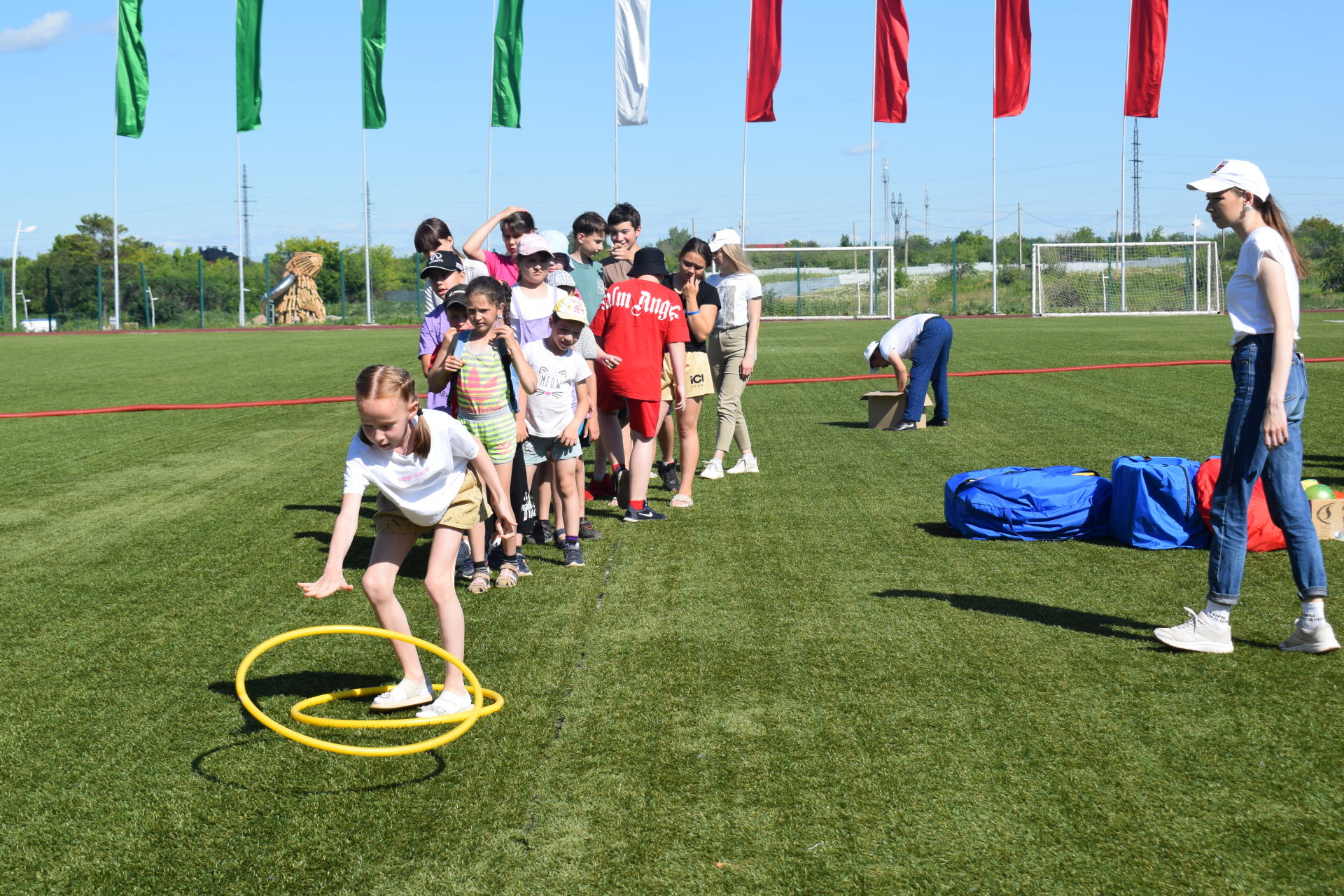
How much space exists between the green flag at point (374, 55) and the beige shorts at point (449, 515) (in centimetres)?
3741

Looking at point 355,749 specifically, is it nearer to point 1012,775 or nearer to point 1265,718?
point 1012,775

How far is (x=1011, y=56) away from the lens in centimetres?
3753

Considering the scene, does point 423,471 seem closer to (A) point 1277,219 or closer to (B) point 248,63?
(A) point 1277,219

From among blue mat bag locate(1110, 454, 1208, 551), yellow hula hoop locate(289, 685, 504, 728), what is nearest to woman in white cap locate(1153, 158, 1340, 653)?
blue mat bag locate(1110, 454, 1208, 551)

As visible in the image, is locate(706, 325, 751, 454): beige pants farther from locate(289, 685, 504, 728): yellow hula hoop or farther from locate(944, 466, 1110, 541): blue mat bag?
locate(289, 685, 504, 728): yellow hula hoop

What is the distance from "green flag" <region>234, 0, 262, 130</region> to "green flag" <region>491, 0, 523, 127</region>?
8.32 meters

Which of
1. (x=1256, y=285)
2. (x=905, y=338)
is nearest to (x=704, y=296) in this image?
(x=905, y=338)

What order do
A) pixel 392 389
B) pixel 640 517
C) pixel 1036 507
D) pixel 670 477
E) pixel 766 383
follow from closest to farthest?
pixel 392 389
pixel 1036 507
pixel 640 517
pixel 670 477
pixel 766 383

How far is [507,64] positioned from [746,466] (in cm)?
3051

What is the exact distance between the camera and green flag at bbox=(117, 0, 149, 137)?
38.5m

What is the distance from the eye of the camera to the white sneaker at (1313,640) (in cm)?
464

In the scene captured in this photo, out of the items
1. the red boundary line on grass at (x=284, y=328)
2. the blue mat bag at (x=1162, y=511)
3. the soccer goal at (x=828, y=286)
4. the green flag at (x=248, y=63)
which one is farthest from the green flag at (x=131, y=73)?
the blue mat bag at (x=1162, y=511)

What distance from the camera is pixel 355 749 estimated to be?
368 centimetres

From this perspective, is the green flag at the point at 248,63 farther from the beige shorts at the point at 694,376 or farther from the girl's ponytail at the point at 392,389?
the girl's ponytail at the point at 392,389
